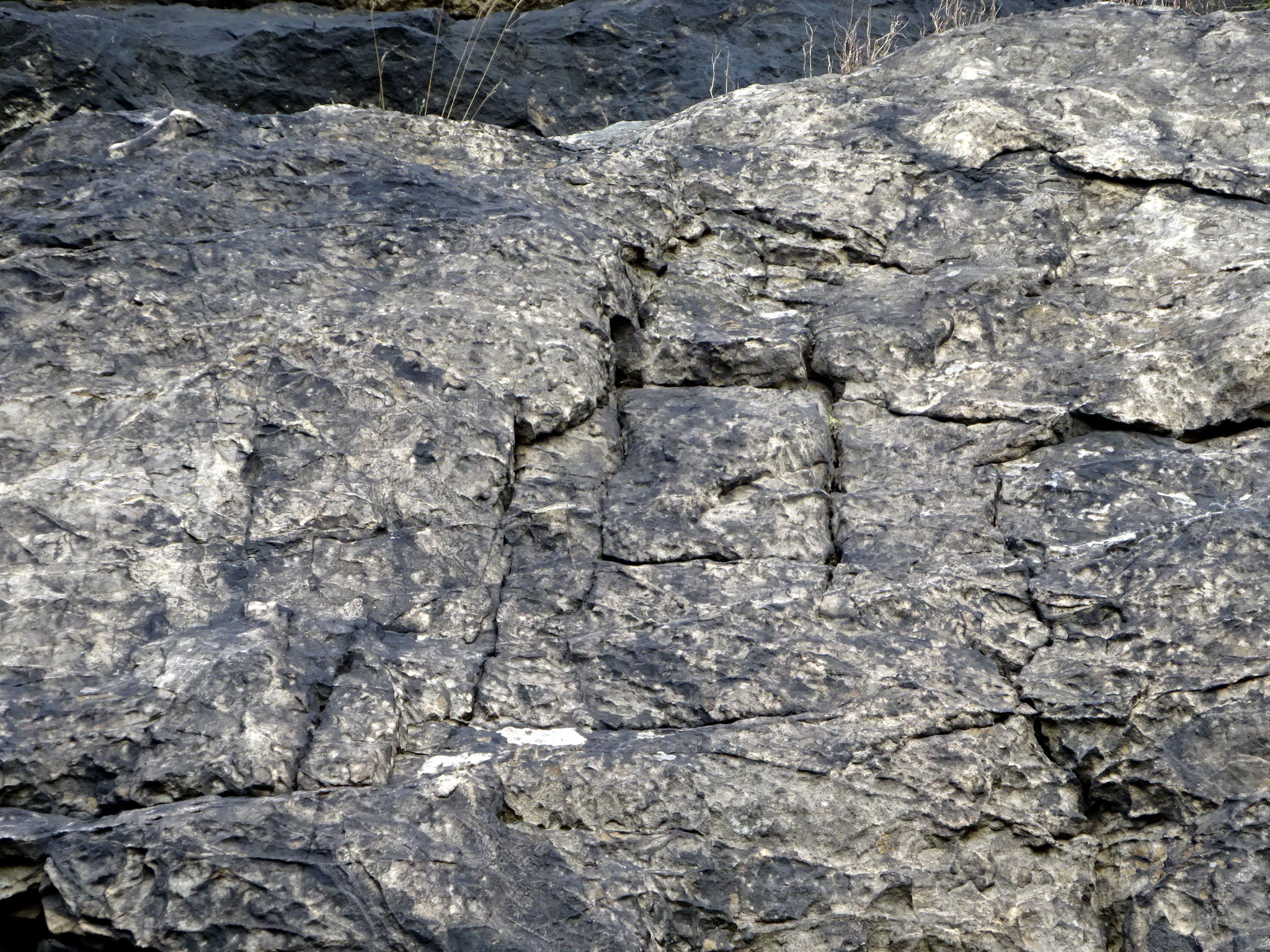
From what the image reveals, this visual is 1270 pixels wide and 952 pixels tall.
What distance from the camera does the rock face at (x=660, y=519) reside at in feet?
9.36

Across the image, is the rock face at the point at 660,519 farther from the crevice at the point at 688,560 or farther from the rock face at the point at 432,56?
the rock face at the point at 432,56

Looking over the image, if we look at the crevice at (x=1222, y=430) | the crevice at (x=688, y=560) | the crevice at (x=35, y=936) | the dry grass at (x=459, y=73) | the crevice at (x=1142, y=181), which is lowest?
the crevice at (x=35, y=936)

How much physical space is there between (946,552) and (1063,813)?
2.60 ft

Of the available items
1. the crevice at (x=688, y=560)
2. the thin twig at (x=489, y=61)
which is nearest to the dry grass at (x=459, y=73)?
the thin twig at (x=489, y=61)

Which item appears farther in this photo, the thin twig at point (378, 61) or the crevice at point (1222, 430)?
the thin twig at point (378, 61)

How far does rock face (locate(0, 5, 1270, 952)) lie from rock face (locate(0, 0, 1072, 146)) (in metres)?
1.33

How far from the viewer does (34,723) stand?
9.55ft

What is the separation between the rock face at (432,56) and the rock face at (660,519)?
1.33m

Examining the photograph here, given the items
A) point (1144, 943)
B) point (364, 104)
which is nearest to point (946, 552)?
point (1144, 943)

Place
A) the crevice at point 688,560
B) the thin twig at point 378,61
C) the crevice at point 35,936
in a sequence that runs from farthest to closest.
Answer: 1. the thin twig at point 378,61
2. the crevice at point 688,560
3. the crevice at point 35,936

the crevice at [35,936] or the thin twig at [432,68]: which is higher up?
the thin twig at [432,68]

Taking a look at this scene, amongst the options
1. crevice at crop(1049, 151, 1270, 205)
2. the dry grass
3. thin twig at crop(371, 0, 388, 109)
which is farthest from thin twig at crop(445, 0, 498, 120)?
crevice at crop(1049, 151, 1270, 205)

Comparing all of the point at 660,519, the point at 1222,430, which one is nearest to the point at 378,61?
the point at 660,519

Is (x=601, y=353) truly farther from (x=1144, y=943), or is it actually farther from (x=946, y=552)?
(x=1144, y=943)
